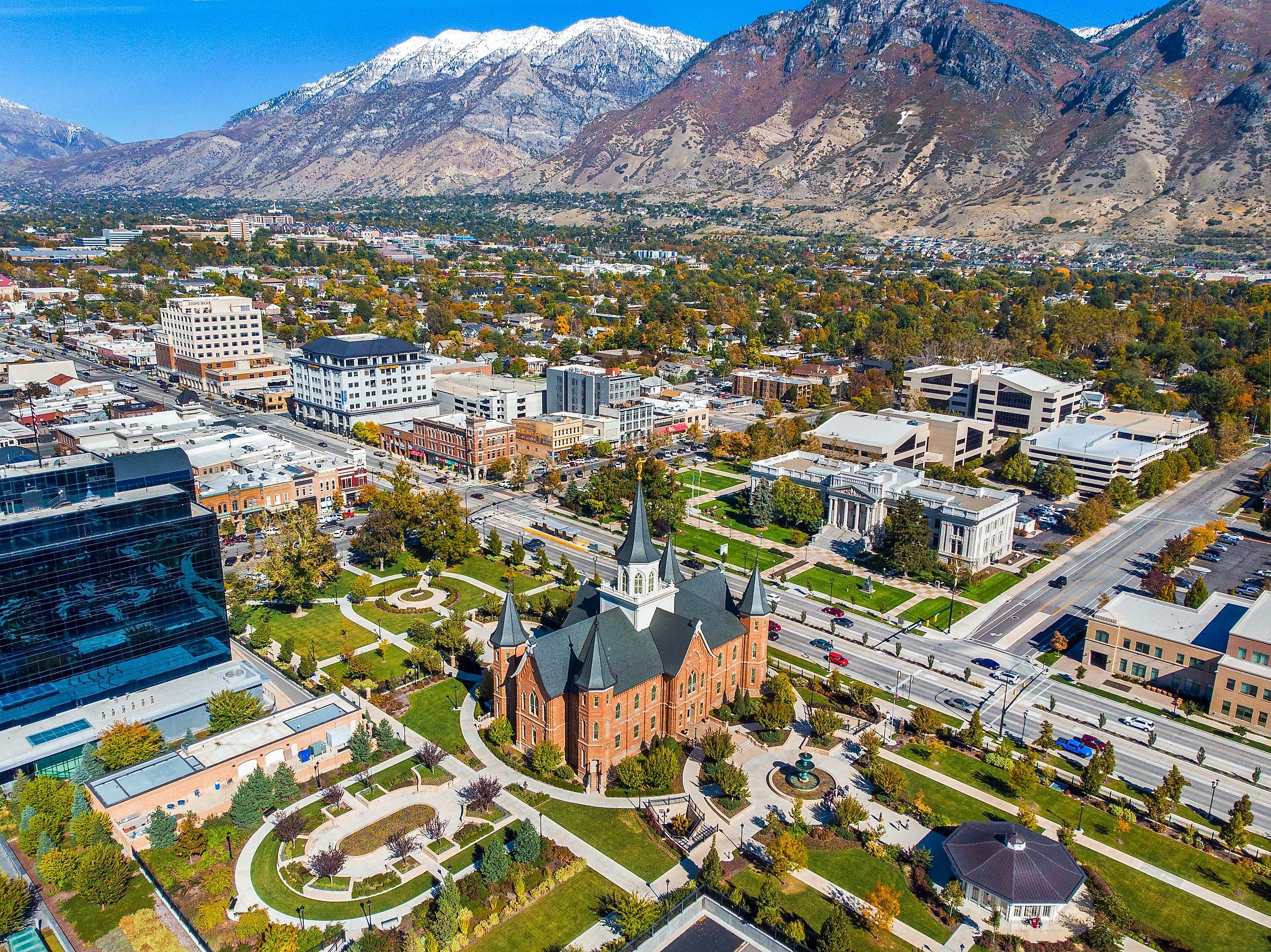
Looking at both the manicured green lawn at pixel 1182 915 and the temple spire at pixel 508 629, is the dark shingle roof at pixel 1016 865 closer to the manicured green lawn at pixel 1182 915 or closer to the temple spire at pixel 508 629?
the manicured green lawn at pixel 1182 915

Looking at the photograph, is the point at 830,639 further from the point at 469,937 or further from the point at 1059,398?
the point at 1059,398

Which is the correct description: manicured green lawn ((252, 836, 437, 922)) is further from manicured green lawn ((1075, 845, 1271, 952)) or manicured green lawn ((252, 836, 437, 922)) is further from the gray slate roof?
manicured green lawn ((1075, 845, 1271, 952))

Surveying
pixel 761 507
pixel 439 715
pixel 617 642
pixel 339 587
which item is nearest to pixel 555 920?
pixel 617 642

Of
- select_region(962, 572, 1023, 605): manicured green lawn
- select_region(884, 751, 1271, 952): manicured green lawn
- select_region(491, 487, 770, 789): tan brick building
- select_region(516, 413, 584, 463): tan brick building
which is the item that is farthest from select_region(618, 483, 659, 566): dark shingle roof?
select_region(516, 413, 584, 463): tan brick building

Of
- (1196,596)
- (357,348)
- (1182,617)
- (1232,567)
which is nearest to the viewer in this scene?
(1182,617)

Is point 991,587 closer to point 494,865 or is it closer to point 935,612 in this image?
point 935,612

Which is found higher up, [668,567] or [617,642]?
[668,567]

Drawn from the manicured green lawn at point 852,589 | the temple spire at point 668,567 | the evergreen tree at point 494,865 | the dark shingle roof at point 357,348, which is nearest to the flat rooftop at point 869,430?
the manicured green lawn at point 852,589
